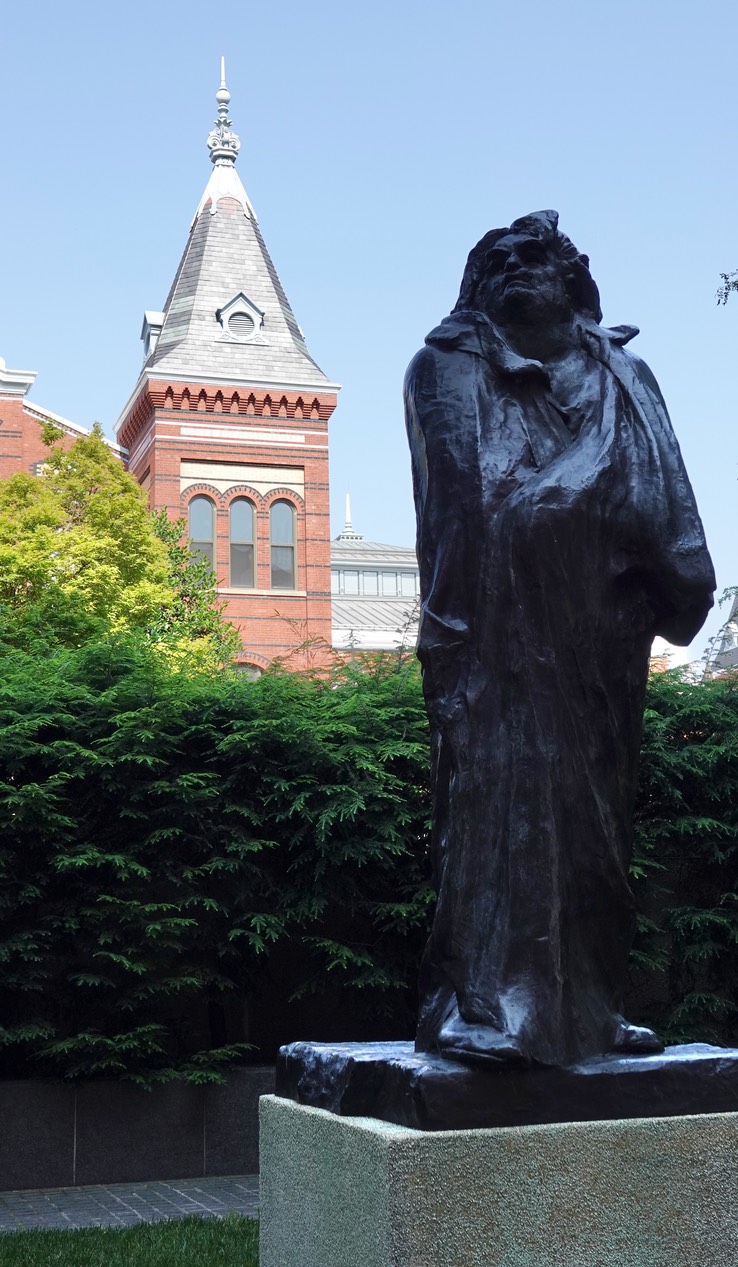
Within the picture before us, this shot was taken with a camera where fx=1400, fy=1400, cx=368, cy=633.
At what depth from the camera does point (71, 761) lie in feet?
34.1

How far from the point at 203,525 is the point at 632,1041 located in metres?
35.3

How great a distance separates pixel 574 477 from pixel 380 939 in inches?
300

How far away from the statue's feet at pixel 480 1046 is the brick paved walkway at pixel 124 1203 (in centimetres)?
550

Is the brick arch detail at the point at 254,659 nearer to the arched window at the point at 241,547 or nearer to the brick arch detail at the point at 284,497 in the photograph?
the arched window at the point at 241,547

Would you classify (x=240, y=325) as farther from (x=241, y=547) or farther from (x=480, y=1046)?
(x=480, y=1046)

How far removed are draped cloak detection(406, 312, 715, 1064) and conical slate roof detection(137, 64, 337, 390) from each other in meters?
35.5

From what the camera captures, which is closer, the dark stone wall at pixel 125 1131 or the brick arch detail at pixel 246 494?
the dark stone wall at pixel 125 1131

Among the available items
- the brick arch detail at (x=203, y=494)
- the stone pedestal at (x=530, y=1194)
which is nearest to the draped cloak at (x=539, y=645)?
the stone pedestal at (x=530, y=1194)

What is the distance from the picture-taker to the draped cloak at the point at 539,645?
3.61 meters

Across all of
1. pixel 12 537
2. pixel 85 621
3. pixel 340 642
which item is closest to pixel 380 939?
pixel 85 621

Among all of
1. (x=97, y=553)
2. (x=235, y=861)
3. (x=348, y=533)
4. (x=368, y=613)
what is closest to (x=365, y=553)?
(x=348, y=533)

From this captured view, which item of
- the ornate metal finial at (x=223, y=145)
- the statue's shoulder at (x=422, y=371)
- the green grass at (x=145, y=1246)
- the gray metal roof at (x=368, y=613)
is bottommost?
the green grass at (x=145, y=1246)

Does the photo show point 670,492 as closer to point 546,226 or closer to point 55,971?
point 546,226

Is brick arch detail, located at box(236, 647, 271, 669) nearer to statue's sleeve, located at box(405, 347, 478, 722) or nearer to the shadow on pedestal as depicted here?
statue's sleeve, located at box(405, 347, 478, 722)
